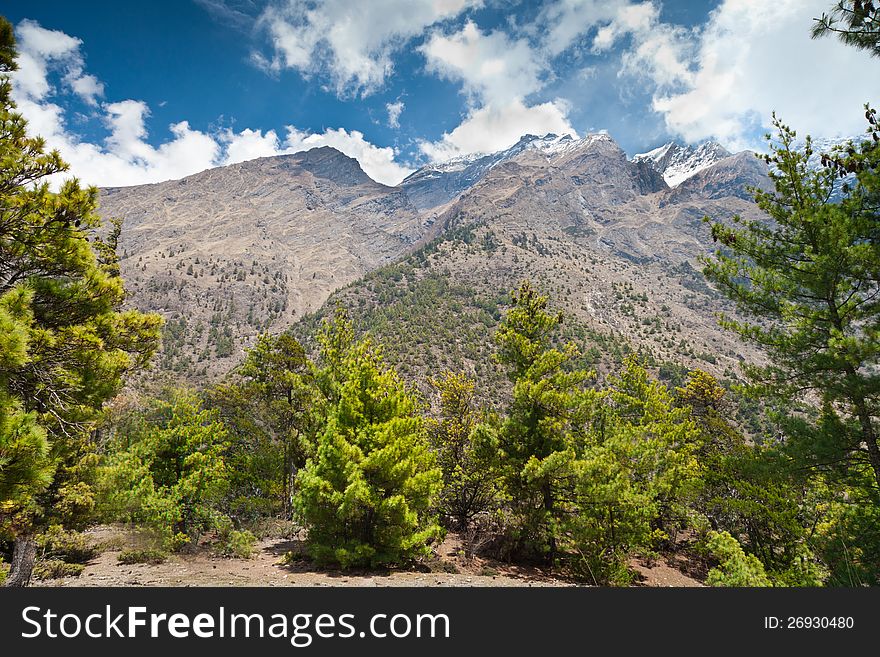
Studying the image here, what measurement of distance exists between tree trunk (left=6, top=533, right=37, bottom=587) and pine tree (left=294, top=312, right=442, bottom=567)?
19.9ft

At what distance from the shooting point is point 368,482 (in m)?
10.7

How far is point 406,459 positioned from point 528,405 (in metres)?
4.32

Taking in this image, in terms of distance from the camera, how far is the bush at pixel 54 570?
10.6 meters

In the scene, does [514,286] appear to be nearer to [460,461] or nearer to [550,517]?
[460,461]

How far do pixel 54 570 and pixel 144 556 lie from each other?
1927mm

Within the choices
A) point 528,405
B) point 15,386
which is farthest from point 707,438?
point 15,386

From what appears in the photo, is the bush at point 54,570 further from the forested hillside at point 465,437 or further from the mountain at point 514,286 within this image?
the mountain at point 514,286

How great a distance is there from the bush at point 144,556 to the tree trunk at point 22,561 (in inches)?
92.9

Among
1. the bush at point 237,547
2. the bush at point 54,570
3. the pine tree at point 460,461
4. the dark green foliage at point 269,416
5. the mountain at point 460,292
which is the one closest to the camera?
the bush at point 54,570

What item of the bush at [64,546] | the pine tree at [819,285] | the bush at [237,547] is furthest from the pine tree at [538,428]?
the bush at [64,546]

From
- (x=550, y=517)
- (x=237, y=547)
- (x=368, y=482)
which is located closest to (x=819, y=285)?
(x=550, y=517)

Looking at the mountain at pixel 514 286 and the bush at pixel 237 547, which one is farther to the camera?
the mountain at pixel 514 286

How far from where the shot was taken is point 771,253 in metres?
9.55

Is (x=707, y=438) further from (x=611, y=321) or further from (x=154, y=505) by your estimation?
(x=611, y=321)
